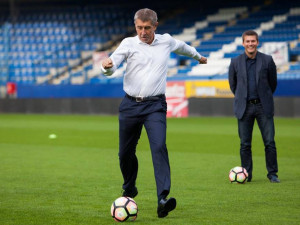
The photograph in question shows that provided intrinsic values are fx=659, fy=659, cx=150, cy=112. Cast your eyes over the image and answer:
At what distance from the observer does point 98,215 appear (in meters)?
6.66

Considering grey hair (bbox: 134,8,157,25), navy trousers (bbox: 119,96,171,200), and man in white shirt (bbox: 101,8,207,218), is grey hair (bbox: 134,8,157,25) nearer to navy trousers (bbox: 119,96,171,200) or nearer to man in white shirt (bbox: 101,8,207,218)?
man in white shirt (bbox: 101,8,207,218)

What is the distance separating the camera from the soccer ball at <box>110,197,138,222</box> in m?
6.30

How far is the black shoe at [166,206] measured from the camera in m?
6.31

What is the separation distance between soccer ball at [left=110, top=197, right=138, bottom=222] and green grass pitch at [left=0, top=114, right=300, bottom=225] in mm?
126

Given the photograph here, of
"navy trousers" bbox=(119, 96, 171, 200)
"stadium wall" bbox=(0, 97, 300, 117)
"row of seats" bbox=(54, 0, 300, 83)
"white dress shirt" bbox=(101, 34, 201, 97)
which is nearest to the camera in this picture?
"navy trousers" bbox=(119, 96, 171, 200)

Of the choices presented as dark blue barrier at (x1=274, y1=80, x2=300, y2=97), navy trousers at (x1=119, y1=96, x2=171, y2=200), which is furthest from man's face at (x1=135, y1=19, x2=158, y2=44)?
dark blue barrier at (x1=274, y1=80, x2=300, y2=97)

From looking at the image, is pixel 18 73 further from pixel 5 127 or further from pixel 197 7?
pixel 5 127

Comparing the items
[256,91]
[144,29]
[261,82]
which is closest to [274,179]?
[256,91]

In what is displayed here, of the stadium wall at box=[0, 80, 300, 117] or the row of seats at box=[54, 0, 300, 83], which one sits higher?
the row of seats at box=[54, 0, 300, 83]

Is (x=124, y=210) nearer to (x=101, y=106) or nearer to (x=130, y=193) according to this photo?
(x=130, y=193)

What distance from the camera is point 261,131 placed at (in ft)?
30.0

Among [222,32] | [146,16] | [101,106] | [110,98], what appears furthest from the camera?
[222,32]

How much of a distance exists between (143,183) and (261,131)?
5.86 ft

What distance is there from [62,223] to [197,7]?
2999cm
